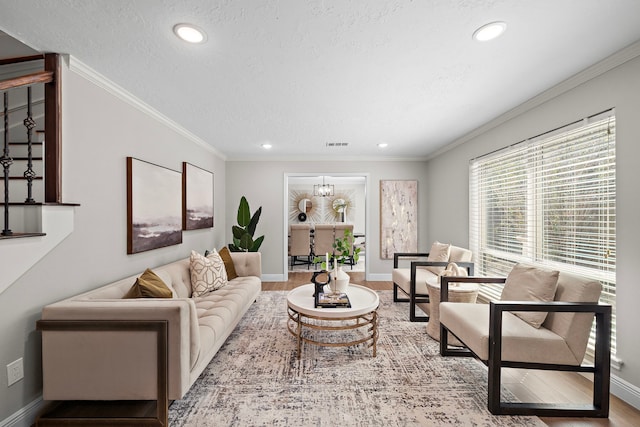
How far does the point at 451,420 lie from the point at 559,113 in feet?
8.38

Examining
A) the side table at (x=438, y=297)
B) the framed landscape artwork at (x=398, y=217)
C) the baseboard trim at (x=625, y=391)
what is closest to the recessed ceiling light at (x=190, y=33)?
the side table at (x=438, y=297)

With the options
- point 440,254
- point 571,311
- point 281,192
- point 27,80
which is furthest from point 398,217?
point 27,80

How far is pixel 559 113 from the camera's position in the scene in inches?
94.0

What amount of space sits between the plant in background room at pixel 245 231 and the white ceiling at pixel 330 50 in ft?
6.63

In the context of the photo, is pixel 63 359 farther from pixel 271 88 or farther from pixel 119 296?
pixel 271 88

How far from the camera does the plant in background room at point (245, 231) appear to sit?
4.59 metres

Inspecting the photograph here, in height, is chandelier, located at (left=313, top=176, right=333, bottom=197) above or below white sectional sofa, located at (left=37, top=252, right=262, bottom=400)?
above

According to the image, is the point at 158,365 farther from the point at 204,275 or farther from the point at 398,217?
the point at 398,217

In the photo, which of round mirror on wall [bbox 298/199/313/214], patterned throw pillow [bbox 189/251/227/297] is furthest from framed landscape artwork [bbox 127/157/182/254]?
round mirror on wall [bbox 298/199/313/214]

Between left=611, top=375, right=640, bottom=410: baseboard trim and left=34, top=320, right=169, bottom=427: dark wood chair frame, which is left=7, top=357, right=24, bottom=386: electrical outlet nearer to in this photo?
left=34, top=320, right=169, bottom=427: dark wood chair frame

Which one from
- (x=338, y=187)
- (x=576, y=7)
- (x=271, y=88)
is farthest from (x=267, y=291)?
(x=338, y=187)

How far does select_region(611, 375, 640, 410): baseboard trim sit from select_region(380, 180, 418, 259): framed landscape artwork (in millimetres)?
3395

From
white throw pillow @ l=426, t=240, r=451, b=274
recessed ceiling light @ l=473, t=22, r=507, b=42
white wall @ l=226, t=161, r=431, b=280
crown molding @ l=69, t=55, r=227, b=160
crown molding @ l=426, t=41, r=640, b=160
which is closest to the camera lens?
recessed ceiling light @ l=473, t=22, r=507, b=42

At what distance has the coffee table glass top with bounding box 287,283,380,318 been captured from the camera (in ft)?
7.79
